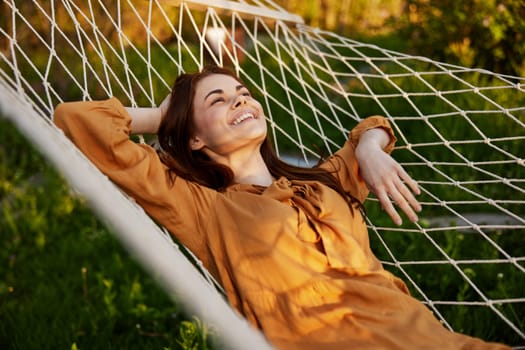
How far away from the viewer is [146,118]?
148cm

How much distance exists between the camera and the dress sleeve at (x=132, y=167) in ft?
4.22

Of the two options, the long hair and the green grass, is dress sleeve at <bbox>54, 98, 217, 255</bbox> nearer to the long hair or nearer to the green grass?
the long hair

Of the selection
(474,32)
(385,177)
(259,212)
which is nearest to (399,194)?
(385,177)

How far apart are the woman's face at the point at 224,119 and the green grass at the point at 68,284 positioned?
1.66 feet

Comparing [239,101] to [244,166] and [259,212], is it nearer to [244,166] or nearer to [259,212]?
[244,166]

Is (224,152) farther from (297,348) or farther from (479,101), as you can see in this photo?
(479,101)

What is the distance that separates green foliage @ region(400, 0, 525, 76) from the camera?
3381 mm

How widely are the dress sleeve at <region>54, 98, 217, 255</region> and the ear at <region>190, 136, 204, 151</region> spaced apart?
0.12m

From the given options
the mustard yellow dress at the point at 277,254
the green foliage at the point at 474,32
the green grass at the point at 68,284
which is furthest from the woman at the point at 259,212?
the green foliage at the point at 474,32

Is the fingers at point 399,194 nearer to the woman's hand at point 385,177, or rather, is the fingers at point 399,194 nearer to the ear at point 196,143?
the woman's hand at point 385,177

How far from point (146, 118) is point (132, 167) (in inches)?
8.5

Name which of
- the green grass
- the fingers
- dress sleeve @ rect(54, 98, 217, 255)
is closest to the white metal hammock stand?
dress sleeve @ rect(54, 98, 217, 255)

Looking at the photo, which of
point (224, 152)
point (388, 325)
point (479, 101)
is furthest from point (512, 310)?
point (479, 101)

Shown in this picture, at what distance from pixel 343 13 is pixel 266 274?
5.52 metres
